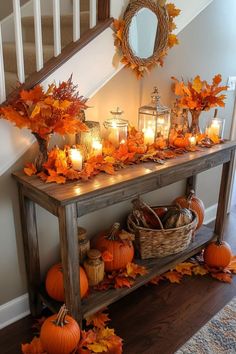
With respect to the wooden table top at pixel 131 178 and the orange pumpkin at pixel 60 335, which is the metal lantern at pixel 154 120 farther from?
the orange pumpkin at pixel 60 335

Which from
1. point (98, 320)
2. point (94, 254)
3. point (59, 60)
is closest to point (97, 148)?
point (59, 60)

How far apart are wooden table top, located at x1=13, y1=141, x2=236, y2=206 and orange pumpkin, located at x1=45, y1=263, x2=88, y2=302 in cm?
51

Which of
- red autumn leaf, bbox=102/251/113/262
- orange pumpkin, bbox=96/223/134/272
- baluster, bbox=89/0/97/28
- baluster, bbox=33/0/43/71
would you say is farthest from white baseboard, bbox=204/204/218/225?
baluster, bbox=33/0/43/71

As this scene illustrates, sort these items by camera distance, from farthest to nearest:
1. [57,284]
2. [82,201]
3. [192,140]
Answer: [192,140] → [57,284] → [82,201]

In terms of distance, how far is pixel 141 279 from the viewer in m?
1.85

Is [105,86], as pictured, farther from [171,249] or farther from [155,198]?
[171,249]

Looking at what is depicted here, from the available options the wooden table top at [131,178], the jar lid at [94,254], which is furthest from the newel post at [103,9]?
the jar lid at [94,254]

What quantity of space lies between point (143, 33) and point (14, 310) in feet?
5.56

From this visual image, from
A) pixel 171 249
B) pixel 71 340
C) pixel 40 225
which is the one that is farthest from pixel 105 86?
pixel 71 340

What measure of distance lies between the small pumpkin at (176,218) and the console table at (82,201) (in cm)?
22

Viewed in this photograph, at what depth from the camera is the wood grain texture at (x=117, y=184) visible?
4.45ft

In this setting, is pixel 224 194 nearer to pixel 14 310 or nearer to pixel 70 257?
pixel 70 257

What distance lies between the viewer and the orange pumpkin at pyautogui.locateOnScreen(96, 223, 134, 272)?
6.06 ft

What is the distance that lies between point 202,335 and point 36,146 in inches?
51.7
